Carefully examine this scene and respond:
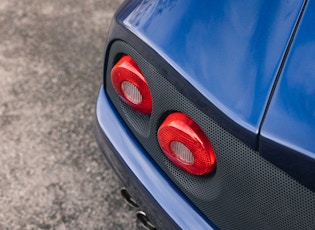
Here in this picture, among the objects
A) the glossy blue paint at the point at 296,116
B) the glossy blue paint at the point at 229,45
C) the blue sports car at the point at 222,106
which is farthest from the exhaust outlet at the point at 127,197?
the glossy blue paint at the point at 296,116

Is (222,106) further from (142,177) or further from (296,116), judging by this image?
(142,177)

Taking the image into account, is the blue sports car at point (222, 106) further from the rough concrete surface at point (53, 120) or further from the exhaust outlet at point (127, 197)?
the rough concrete surface at point (53, 120)

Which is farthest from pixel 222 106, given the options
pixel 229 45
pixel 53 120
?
pixel 53 120

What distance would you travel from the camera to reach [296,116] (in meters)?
1.22

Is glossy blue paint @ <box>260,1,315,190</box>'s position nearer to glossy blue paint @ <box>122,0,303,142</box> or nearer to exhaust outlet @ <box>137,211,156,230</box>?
glossy blue paint @ <box>122,0,303,142</box>

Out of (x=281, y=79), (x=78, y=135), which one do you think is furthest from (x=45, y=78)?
(x=281, y=79)

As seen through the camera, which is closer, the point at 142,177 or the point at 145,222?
the point at 142,177

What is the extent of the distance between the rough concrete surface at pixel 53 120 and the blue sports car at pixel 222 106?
0.77 metres

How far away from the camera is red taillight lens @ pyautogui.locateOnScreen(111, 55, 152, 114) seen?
154cm

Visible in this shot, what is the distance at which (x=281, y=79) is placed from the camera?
1260mm

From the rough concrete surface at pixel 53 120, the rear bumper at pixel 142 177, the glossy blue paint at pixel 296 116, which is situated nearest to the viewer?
the glossy blue paint at pixel 296 116

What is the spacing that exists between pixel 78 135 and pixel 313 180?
1566 millimetres

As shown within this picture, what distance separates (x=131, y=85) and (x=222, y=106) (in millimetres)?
386

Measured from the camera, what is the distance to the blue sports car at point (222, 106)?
1.24 meters
